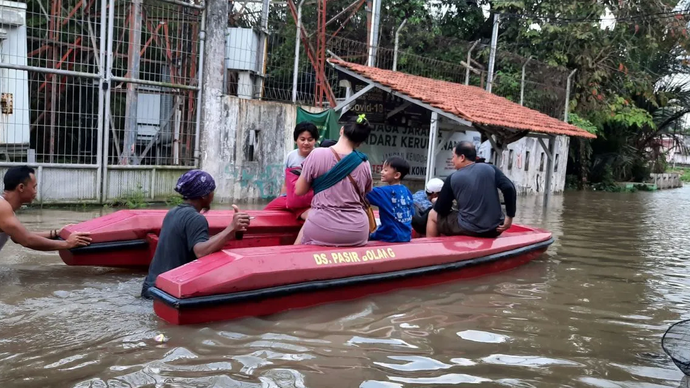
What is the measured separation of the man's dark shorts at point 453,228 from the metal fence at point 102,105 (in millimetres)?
5834

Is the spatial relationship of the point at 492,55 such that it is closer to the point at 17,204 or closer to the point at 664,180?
the point at 17,204

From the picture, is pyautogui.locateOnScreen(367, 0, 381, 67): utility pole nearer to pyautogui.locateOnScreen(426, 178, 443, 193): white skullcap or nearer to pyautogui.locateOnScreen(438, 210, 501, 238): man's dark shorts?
pyautogui.locateOnScreen(426, 178, 443, 193): white skullcap

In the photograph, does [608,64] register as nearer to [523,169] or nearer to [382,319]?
[523,169]

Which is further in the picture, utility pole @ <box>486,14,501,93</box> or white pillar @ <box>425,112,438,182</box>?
utility pole @ <box>486,14,501,93</box>

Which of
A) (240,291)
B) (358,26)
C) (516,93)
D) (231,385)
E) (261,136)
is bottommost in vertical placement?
(231,385)

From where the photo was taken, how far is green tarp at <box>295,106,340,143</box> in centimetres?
1217

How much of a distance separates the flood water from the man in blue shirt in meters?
0.62

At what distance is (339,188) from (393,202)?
89 centimetres

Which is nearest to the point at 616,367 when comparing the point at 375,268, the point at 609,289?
the point at 375,268

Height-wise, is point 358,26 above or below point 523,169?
above

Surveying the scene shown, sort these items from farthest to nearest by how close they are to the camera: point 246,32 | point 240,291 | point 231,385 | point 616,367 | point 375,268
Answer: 1. point 246,32
2. point 375,268
3. point 240,291
4. point 616,367
5. point 231,385

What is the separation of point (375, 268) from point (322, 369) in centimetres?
167

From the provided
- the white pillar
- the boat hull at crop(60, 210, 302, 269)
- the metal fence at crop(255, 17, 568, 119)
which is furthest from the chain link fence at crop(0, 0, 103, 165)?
the white pillar

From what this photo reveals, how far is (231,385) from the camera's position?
330cm
